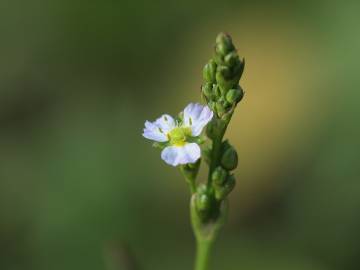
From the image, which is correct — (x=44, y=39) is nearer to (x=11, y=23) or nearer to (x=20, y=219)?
(x=11, y=23)

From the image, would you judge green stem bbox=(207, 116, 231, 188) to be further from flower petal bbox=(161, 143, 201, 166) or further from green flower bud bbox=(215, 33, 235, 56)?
green flower bud bbox=(215, 33, 235, 56)

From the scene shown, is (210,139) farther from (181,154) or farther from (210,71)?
(210,71)

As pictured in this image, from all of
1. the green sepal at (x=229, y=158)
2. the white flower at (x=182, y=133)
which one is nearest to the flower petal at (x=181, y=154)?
the white flower at (x=182, y=133)

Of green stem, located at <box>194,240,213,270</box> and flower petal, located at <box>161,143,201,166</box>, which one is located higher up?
flower petal, located at <box>161,143,201,166</box>

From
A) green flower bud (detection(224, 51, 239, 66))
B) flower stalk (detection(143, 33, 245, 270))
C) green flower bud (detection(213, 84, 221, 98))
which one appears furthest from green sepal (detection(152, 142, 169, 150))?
green flower bud (detection(224, 51, 239, 66))

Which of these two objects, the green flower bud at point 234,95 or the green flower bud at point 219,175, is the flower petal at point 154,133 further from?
the green flower bud at point 234,95

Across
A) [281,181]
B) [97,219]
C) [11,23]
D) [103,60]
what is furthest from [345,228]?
[11,23]

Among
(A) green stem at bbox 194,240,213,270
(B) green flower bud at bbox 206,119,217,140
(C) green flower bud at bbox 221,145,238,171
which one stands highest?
(B) green flower bud at bbox 206,119,217,140
